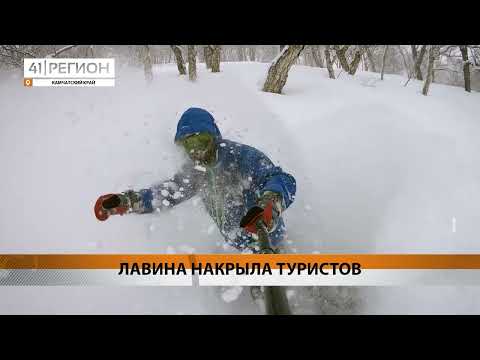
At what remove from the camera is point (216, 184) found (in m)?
1.54

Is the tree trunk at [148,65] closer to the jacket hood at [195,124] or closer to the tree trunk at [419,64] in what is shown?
the jacket hood at [195,124]

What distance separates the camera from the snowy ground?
1504 mm

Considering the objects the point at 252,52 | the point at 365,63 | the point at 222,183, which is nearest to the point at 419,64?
the point at 365,63

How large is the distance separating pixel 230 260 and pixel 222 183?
0.34 meters

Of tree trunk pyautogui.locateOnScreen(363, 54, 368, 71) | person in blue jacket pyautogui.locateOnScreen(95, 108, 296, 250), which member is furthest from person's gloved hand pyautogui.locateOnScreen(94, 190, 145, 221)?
tree trunk pyautogui.locateOnScreen(363, 54, 368, 71)

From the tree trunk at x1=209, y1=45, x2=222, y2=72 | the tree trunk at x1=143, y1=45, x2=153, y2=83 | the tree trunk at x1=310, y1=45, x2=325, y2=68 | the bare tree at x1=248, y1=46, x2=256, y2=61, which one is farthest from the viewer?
the tree trunk at x1=310, y1=45, x2=325, y2=68

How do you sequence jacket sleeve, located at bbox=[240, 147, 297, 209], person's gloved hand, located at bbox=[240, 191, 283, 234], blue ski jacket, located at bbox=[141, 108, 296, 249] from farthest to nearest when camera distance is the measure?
1. blue ski jacket, located at bbox=[141, 108, 296, 249]
2. jacket sleeve, located at bbox=[240, 147, 297, 209]
3. person's gloved hand, located at bbox=[240, 191, 283, 234]

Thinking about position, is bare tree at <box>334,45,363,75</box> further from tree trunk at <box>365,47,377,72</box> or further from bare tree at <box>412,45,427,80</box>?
bare tree at <box>412,45,427,80</box>

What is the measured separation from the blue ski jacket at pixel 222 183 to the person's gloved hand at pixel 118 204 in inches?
1.2

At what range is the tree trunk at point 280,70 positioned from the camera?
2121 mm

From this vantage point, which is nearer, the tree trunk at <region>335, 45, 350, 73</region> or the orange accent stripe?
the orange accent stripe

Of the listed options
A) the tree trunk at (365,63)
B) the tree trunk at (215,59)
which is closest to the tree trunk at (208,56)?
the tree trunk at (215,59)

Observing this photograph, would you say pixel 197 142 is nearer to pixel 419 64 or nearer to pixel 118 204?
pixel 118 204

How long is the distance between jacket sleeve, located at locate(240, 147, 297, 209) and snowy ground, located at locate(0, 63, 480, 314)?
0.32 meters
